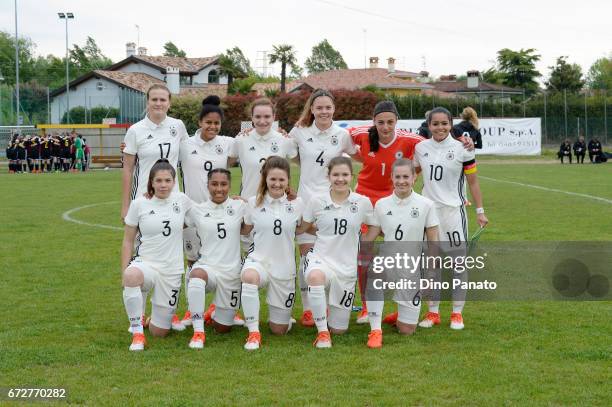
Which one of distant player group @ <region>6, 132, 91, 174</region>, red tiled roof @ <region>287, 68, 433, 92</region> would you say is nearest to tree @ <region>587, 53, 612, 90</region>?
red tiled roof @ <region>287, 68, 433, 92</region>

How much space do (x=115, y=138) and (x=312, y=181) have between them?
112 ft

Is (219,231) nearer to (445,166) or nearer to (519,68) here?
(445,166)

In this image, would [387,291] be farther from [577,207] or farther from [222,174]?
[577,207]

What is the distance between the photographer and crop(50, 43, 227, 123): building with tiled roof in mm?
53969

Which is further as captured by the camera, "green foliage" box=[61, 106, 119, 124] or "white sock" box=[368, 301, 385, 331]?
"green foliage" box=[61, 106, 119, 124]

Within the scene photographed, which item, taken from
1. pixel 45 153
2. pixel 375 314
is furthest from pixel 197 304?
pixel 45 153

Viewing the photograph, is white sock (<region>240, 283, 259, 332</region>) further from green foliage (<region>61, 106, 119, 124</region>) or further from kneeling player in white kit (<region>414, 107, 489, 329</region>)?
green foliage (<region>61, 106, 119, 124</region>)

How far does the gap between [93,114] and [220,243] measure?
50677 millimetres

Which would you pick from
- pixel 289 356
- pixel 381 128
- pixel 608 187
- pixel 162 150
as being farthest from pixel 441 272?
pixel 608 187

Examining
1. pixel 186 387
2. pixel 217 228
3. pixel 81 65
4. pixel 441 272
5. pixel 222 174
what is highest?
pixel 81 65

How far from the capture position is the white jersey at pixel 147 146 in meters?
6.89

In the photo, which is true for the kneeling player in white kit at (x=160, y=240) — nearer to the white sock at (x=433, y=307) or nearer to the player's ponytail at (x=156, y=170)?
the player's ponytail at (x=156, y=170)

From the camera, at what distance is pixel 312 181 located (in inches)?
275

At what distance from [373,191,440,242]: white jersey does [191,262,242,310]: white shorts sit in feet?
3.97
